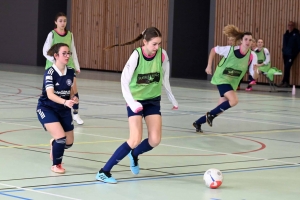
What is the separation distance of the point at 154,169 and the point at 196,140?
2.63 meters

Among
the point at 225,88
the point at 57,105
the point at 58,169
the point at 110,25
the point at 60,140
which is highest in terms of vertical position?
the point at 110,25

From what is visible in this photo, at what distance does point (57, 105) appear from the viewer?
7.29 m

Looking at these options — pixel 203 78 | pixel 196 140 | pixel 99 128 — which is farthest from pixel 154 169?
pixel 203 78

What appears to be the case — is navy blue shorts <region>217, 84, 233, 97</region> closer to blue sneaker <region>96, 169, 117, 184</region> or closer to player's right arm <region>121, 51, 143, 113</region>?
player's right arm <region>121, 51, 143, 113</region>

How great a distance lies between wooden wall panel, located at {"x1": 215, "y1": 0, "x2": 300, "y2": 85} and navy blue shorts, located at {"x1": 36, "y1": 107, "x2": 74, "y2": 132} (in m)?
16.8

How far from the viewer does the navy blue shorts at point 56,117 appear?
23.7ft

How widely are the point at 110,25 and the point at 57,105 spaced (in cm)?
2137

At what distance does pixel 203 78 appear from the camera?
26.7 m

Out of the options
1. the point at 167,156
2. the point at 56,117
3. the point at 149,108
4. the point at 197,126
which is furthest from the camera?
the point at 197,126

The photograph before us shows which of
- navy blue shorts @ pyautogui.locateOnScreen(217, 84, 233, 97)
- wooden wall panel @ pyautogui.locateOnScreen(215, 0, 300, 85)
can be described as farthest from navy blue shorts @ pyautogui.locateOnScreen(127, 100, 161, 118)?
wooden wall panel @ pyautogui.locateOnScreen(215, 0, 300, 85)

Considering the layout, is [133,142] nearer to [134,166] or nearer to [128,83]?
[134,166]

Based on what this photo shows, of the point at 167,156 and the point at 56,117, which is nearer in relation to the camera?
the point at 56,117

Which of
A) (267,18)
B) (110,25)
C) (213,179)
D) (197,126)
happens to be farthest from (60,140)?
(110,25)

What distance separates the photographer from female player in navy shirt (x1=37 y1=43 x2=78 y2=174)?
7.11m
